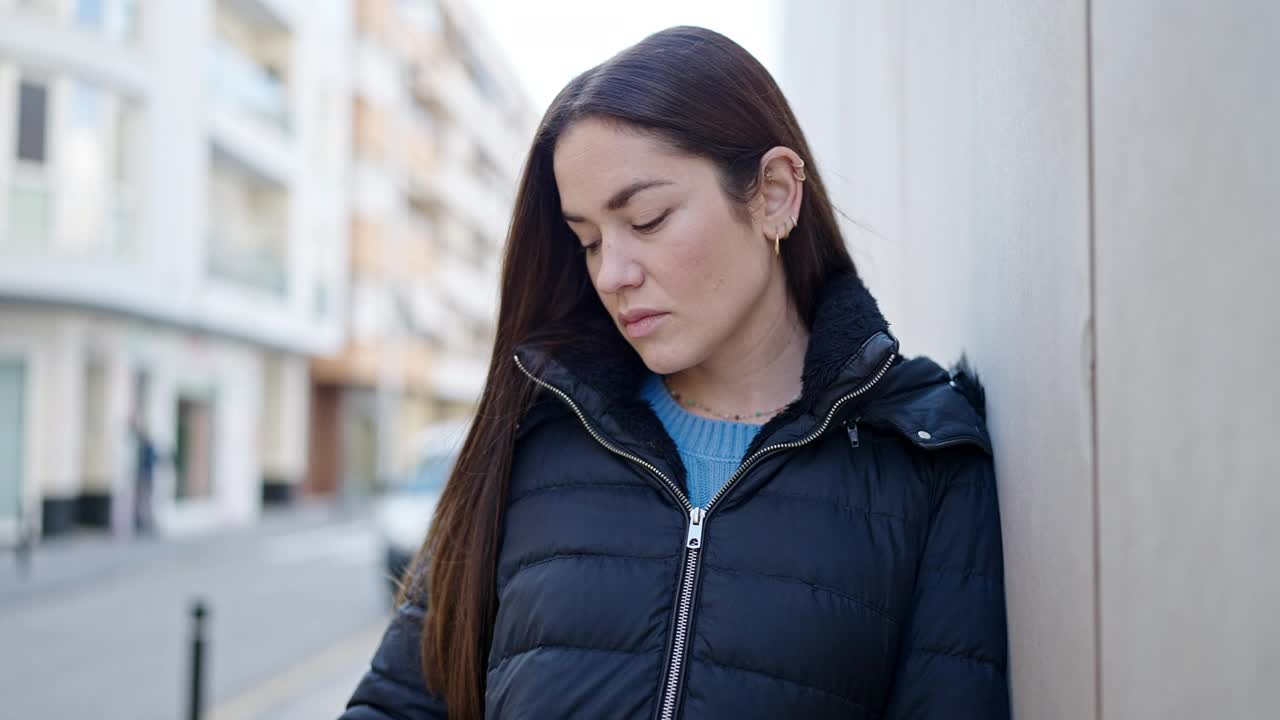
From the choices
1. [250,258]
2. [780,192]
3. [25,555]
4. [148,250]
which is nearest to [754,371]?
[780,192]

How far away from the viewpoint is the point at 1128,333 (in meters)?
0.96

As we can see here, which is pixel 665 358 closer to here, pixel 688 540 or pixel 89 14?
pixel 688 540

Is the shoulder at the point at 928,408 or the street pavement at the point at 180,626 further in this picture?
the street pavement at the point at 180,626

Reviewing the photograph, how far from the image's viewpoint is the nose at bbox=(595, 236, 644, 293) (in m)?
1.68

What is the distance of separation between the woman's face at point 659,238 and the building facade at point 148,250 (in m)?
15.6

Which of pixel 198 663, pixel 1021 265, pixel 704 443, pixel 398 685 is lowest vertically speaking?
pixel 198 663

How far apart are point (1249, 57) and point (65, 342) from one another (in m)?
18.5

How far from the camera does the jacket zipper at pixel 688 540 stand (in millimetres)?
1478

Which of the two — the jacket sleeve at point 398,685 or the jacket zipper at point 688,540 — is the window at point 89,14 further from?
the jacket zipper at point 688,540

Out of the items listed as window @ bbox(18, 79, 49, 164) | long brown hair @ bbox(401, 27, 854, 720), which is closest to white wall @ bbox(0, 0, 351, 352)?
window @ bbox(18, 79, 49, 164)

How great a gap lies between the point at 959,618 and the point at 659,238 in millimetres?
698

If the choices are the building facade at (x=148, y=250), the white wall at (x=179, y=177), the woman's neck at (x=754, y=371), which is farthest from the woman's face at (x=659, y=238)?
the white wall at (x=179, y=177)

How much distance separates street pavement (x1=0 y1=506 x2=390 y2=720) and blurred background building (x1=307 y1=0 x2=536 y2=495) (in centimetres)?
1072

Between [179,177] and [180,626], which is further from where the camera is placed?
[179,177]
